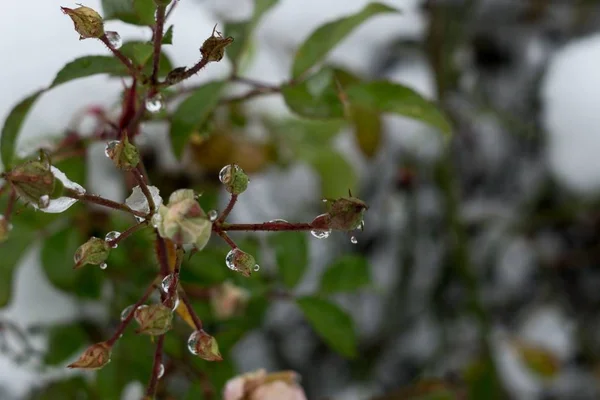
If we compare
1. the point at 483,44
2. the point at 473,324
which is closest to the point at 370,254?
the point at 473,324

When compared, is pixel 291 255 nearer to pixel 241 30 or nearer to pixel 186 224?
pixel 241 30

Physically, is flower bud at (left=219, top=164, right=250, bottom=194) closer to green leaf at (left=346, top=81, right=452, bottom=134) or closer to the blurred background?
green leaf at (left=346, top=81, right=452, bottom=134)

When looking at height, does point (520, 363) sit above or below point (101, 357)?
above

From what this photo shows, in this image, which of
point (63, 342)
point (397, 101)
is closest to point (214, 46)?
point (397, 101)

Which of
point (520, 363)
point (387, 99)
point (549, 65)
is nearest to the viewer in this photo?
point (387, 99)

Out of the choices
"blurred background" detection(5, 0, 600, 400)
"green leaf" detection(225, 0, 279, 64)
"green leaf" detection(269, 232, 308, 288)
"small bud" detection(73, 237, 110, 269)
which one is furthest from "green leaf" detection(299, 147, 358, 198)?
"small bud" detection(73, 237, 110, 269)

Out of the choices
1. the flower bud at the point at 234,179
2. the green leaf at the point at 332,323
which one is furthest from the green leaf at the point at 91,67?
the green leaf at the point at 332,323

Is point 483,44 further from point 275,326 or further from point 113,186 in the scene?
point 113,186
